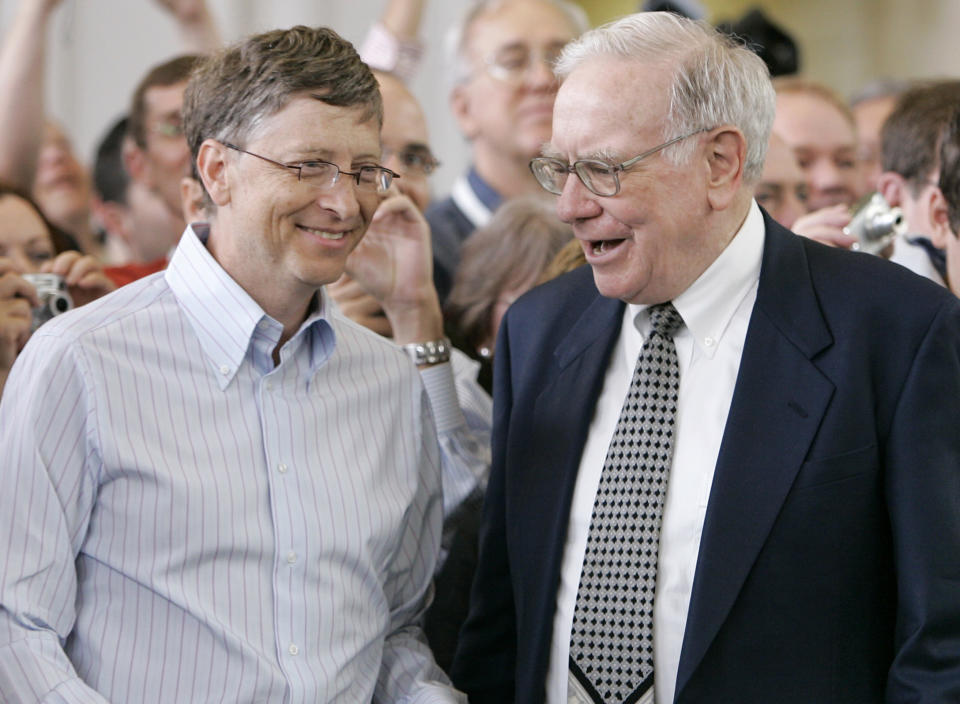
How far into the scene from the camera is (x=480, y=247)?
3.02 metres

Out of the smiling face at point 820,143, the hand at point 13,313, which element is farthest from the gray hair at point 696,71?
the smiling face at point 820,143

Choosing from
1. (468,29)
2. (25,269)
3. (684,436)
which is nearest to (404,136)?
(25,269)

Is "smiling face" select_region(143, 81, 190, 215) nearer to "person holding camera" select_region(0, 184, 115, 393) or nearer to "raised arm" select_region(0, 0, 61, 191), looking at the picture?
"raised arm" select_region(0, 0, 61, 191)

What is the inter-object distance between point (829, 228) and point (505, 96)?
4.84 ft

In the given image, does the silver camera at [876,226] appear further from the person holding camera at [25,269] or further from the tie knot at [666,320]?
the person holding camera at [25,269]

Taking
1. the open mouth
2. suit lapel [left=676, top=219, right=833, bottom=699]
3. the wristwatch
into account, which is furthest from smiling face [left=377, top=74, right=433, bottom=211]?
suit lapel [left=676, top=219, right=833, bottom=699]

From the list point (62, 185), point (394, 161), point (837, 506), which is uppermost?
point (394, 161)

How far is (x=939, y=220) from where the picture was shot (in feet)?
8.44

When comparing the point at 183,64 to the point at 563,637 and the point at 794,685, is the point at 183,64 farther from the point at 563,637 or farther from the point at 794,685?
the point at 794,685

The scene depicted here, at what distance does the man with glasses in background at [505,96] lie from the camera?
12.7ft

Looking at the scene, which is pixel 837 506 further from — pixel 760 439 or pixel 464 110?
pixel 464 110

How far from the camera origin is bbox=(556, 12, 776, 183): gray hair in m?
1.97

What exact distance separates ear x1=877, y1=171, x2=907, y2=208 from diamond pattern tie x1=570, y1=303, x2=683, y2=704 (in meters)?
1.02

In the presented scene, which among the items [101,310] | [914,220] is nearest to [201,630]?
[101,310]
